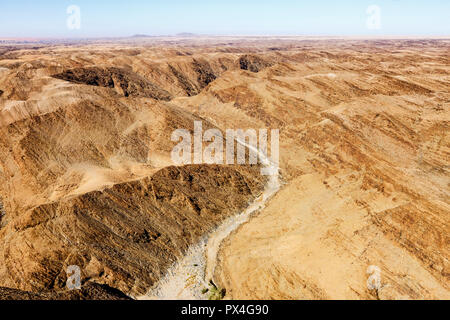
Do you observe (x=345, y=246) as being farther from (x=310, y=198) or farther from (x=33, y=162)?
(x=33, y=162)

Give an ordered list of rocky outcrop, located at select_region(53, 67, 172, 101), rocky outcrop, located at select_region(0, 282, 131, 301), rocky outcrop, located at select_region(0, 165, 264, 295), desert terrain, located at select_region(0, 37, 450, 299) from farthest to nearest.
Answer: rocky outcrop, located at select_region(53, 67, 172, 101), rocky outcrop, located at select_region(0, 165, 264, 295), desert terrain, located at select_region(0, 37, 450, 299), rocky outcrop, located at select_region(0, 282, 131, 301)

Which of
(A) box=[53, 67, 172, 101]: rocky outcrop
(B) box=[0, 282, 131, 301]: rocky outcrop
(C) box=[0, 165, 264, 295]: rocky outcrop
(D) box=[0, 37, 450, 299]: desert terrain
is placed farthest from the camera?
(A) box=[53, 67, 172, 101]: rocky outcrop

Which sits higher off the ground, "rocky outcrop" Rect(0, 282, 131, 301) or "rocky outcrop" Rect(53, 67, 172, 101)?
"rocky outcrop" Rect(53, 67, 172, 101)

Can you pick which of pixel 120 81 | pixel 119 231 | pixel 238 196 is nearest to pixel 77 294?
pixel 119 231

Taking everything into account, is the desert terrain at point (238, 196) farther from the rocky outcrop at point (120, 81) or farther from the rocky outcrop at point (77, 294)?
the rocky outcrop at point (120, 81)

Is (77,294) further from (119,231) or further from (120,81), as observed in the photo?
(120,81)

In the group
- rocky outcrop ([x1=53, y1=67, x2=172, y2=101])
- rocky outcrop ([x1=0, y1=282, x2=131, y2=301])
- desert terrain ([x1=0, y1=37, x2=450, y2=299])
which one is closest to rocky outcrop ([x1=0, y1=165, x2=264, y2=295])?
desert terrain ([x1=0, y1=37, x2=450, y2=299])

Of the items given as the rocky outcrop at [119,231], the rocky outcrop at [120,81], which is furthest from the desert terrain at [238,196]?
the rocky outcrop at [120,81]

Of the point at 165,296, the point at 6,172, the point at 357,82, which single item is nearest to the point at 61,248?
the point at 165,296

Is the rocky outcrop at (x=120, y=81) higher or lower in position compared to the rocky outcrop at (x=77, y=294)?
higher

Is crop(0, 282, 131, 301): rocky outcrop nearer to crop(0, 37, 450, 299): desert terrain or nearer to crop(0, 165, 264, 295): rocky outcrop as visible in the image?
crop(0, 37, 450, 299): desert terrain
